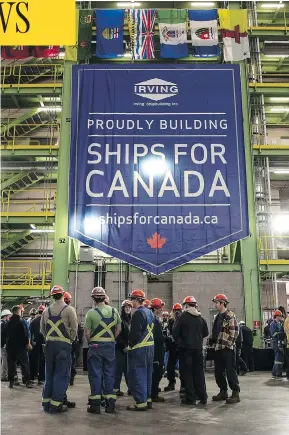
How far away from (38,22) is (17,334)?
6.78m

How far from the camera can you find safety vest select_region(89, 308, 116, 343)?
6.92 m

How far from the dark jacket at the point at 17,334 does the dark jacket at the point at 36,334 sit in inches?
40.5

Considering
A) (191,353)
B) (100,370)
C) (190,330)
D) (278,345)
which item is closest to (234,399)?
(191,353)

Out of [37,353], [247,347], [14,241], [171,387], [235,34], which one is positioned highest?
[235,34]

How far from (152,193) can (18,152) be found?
20.1 ft

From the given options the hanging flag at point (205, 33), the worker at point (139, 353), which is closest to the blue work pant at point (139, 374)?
the worker at point (139, 353)

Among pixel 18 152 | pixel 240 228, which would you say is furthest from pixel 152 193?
pixel 18 152

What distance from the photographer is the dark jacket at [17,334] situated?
977 cm

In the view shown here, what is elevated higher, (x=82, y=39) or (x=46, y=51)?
(x=82, y=39)

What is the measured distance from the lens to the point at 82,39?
728 inches

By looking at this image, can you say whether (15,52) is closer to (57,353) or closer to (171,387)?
(171,387)

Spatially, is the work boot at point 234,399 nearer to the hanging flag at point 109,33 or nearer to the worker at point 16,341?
the worker at point 16,341

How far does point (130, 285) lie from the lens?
1623 centimetres

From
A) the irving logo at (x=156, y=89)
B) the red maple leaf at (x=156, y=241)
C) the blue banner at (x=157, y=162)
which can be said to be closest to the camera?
the red maple leaf at (x=156, y=241)
